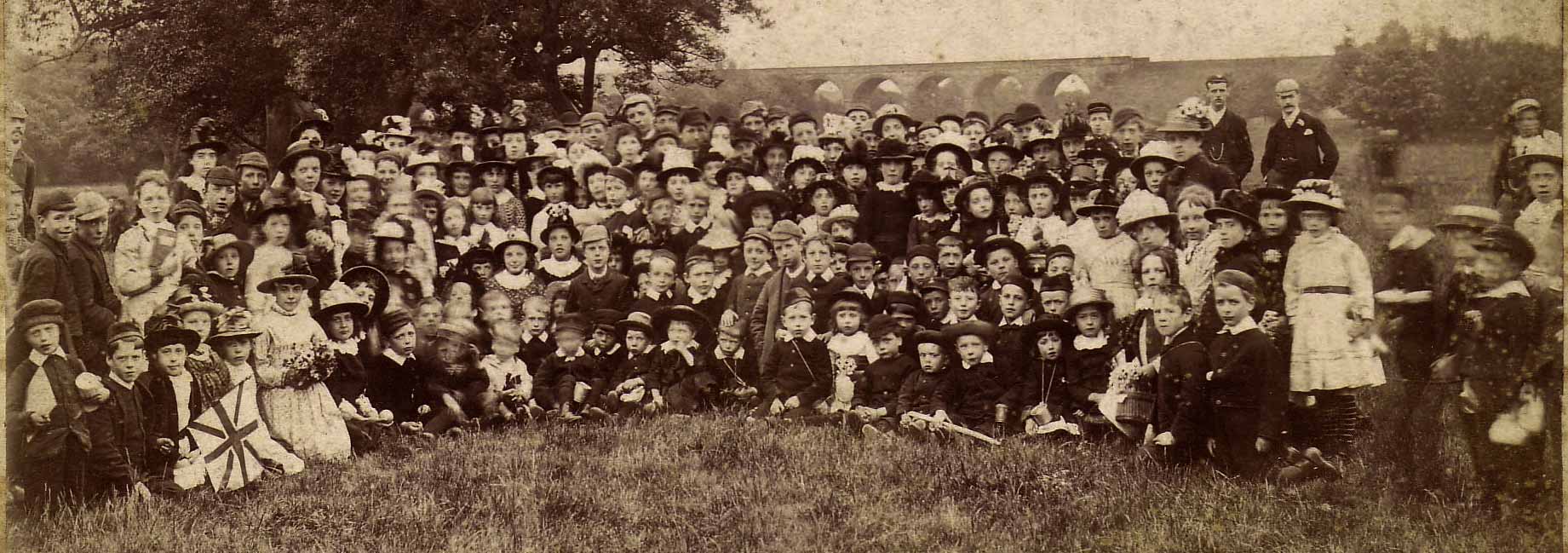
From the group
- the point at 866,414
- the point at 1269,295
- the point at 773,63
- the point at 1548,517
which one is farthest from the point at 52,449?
the point at 1548,517

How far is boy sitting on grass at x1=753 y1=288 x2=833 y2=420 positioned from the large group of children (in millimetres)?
17

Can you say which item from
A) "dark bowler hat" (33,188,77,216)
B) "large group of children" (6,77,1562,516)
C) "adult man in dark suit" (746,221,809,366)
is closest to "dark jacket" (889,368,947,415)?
"large group of children" (6,77,1562,516)

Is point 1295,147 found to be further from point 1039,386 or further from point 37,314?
point 37,314

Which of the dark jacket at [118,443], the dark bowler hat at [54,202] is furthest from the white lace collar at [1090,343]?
the dark bowler hat at [54,202]

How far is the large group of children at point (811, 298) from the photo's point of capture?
5.68m

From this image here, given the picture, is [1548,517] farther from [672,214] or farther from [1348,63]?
[672,214]

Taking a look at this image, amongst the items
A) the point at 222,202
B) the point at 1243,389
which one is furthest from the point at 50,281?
the point at 1243,389

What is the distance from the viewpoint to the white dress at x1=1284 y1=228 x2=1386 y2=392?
567cm

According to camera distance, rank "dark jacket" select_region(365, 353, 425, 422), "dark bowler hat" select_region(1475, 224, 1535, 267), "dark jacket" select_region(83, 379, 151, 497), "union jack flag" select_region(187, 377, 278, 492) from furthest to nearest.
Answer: "dark jacket" select_region(365, 353, 425, 422)
"union jack flag" select_region(187, 377, 278, 492)
"dark jacket" select_region(83, 379, 151, 497)
"dark bowler hat" select_region(1475, 224, 1535, 267)

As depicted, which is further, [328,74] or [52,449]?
[328,74]

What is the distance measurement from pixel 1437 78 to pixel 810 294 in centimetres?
339

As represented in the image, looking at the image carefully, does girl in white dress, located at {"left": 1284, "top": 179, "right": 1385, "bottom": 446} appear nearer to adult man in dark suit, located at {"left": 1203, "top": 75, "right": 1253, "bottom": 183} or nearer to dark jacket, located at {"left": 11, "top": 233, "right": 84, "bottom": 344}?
adult man in dark suit, located at {"left": 1203, "top": 75, "right": 1253, "bottom": 183}

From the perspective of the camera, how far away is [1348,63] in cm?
629

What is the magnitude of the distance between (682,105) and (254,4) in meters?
3.03
